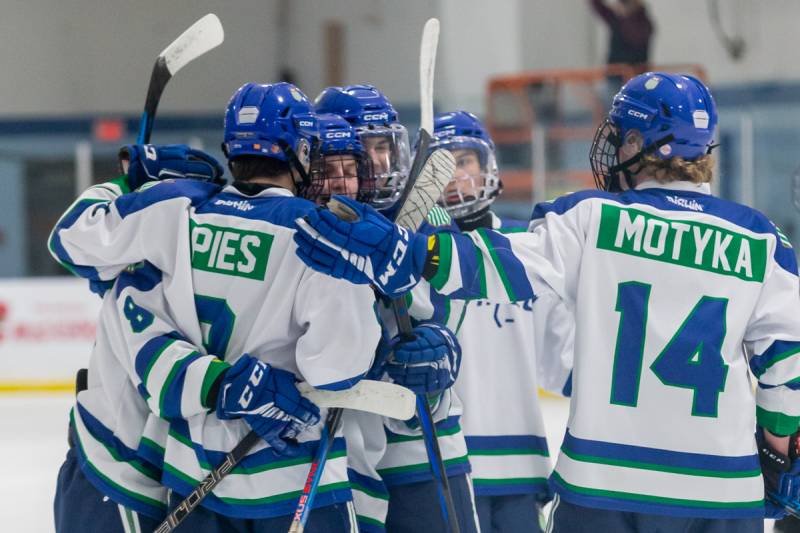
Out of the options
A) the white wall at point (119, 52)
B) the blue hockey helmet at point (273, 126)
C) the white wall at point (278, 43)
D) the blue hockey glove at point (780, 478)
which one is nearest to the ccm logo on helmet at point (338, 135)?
the blue hockey helmet at point (273, 126)

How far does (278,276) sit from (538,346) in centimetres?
83

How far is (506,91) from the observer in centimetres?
749

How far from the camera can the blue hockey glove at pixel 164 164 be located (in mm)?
1936

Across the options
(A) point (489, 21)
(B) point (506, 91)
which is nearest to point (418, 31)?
(A) point (489, 21)

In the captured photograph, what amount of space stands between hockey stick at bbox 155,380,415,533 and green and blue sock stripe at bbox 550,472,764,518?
0.32 metres

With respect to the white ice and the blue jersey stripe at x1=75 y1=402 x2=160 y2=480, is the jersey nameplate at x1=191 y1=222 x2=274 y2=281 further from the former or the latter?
the white ice

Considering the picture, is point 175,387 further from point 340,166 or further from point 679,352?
point 679,352

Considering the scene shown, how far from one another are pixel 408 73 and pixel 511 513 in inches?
256

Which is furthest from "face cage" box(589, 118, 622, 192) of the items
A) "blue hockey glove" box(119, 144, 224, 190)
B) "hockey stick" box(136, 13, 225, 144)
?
"hockey stick" box(136, 13, 225, 144)

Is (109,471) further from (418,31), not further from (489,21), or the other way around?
(418,31)

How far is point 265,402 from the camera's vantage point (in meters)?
1.64

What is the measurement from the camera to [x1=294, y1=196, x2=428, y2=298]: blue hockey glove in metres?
1.54

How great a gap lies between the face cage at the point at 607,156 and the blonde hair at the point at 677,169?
0.06 metres

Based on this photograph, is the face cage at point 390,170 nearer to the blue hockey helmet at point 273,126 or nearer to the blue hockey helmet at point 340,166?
the blue hockey helmet at point 340,166
